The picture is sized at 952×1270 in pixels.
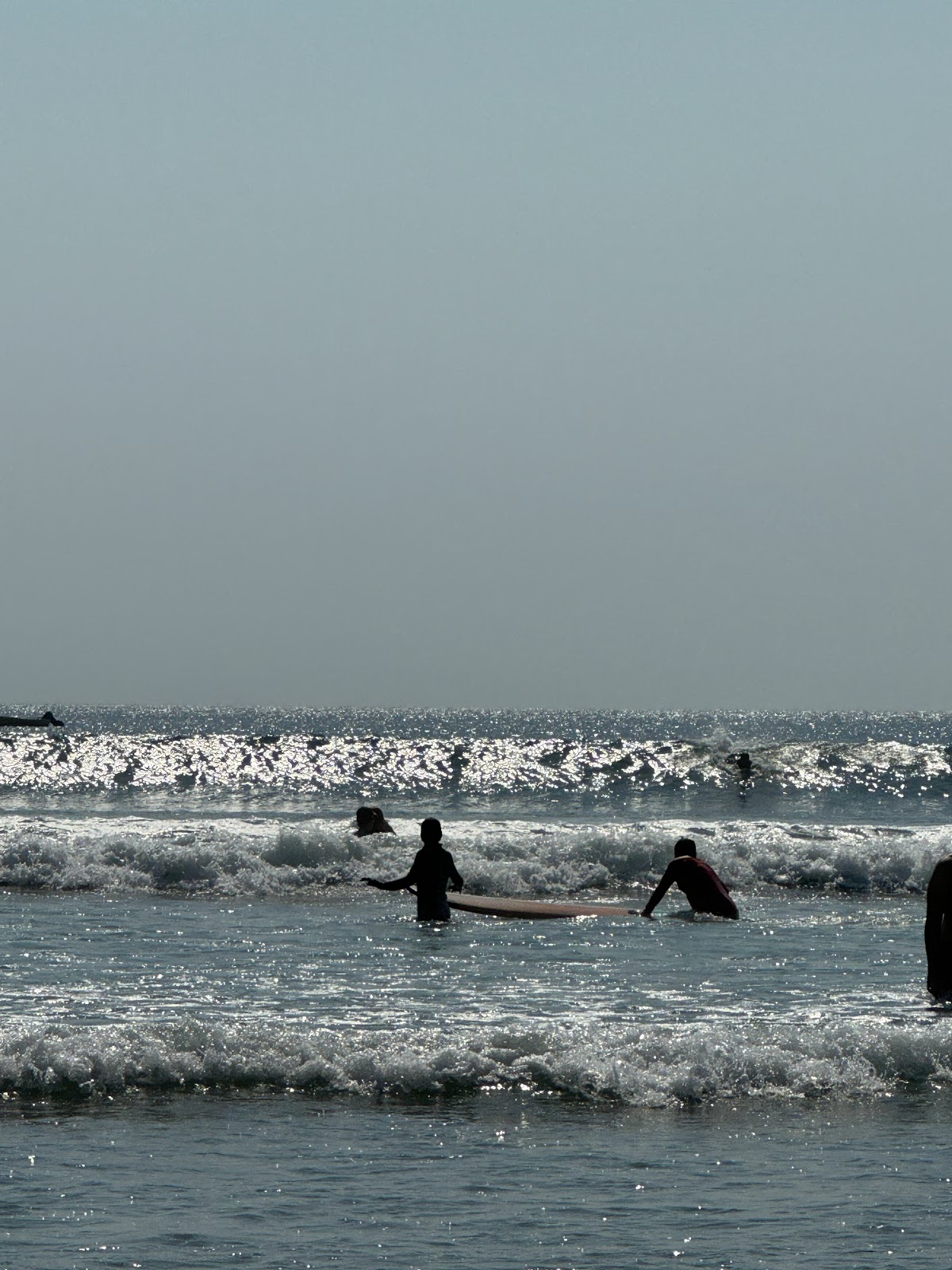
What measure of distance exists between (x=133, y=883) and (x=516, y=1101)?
16006mm

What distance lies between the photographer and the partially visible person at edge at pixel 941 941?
Result: 40.8 ft

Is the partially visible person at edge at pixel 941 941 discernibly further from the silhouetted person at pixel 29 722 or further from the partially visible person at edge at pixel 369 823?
the silhouetted person at pixel 29 722

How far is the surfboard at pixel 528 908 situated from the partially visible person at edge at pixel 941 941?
7.00m

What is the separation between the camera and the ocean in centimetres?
708

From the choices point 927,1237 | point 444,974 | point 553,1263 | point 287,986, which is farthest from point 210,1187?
point 444,974

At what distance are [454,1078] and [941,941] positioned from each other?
4710 millimetres

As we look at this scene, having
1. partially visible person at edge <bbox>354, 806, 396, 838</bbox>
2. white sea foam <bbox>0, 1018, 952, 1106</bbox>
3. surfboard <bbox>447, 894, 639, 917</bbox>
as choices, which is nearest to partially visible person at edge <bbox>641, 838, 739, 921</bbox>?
surfboard <bbox>447, 894, 639, 917</bbox>

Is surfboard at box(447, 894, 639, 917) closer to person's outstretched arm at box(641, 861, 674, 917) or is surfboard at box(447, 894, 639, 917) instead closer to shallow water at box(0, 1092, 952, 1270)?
person's outstretched arm at box(641, 861, 674, 917)

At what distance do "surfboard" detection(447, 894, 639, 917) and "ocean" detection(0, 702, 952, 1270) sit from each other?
538 millimetres

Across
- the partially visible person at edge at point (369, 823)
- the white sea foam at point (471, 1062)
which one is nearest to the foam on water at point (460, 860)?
the partially visible person at edge at point (369, 823)

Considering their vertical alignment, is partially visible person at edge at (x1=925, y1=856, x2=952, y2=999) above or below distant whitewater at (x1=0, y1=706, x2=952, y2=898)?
above

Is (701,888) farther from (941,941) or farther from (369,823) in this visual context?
(369,823)

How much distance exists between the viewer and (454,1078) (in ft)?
32.1

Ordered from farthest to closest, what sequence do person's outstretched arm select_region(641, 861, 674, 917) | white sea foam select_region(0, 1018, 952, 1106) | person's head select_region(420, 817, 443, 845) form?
person's head select_region(420, 817, 443, 845) → person's outstretched arm select_region(641, 861, 674, 917) → white sea foam select_region(0, 1018, 952, 1106)
